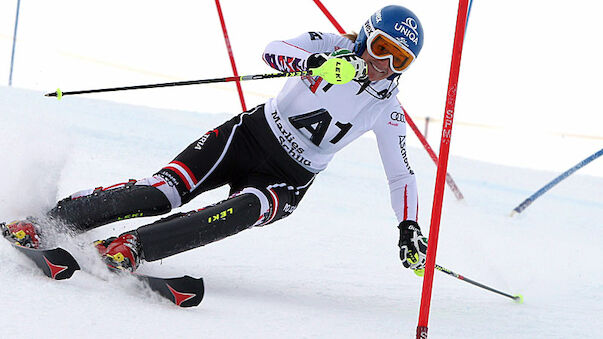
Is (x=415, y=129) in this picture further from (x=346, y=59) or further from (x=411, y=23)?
(x=346, y=59)

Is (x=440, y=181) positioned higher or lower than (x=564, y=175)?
lower

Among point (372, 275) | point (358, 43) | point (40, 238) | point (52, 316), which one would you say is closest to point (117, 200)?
point (40, 238)

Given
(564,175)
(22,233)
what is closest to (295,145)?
(22,233)

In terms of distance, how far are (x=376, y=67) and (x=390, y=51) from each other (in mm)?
71

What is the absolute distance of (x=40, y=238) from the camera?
178 cm

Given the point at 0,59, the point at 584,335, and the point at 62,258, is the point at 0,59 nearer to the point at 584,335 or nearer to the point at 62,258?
the point at 62,258

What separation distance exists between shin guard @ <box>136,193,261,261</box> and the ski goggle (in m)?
0.63

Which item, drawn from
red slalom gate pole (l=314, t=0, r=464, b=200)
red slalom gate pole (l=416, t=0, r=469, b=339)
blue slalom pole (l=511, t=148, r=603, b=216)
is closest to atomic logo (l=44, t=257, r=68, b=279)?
red slalom gate pole (l=416, t=0, r=469, b=339)

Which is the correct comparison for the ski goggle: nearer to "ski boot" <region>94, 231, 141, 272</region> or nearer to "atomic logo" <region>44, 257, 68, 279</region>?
"ski boot" <region>94, 231, 141, 272</region>

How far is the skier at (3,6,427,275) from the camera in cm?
194

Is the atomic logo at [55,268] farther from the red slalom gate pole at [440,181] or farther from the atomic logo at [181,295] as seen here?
the red slalom gate pole at [440,181]

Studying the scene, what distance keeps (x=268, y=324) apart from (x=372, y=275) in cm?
106

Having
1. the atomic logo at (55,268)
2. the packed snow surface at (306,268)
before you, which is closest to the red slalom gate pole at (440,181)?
the packed snow surface at (306,268)

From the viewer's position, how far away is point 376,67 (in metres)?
2.12
